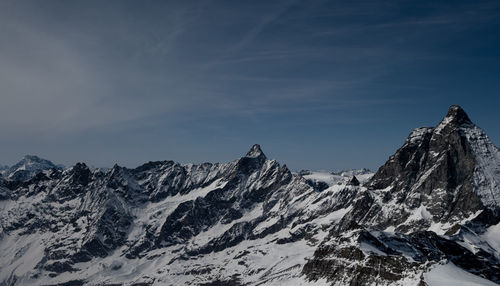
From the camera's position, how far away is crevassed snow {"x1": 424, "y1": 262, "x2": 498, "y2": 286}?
405ft

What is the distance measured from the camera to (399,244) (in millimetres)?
175875

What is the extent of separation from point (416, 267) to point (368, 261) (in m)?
17.9

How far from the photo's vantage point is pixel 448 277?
415 feet

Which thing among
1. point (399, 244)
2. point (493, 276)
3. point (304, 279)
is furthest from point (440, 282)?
point (493, 276)

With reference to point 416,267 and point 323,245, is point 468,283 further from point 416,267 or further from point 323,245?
point 323,245

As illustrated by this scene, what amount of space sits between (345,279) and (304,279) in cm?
3367

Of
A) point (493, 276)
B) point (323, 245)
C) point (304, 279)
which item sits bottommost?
point (493, 276)

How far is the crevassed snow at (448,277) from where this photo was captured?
12336 centimetres

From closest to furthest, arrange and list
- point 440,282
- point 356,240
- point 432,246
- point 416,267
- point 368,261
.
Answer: point 440,282
point 416,267
point 368,261
point 356,240
point 432,246

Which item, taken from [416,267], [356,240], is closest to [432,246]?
[356,240]

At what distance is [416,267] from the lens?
134 m

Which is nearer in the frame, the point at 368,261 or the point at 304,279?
the point at 368,261

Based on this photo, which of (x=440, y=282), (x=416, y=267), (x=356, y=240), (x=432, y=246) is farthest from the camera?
(x=432, y=246)

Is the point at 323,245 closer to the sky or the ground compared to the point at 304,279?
closer to the sky
